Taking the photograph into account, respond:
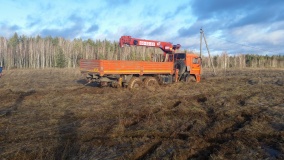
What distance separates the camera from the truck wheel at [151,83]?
16047mm

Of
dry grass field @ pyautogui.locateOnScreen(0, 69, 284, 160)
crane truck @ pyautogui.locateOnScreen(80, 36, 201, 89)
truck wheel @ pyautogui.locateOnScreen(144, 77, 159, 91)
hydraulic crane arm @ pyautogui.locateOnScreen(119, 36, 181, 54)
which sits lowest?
dry grass field @ pyautogui.locateOnScreen(0, 69, 284, 160)

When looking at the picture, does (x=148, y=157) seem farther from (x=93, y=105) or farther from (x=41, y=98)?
(x=41, y=98)

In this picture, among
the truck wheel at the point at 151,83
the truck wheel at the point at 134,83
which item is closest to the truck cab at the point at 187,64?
the truck wheel at the point at 151,83

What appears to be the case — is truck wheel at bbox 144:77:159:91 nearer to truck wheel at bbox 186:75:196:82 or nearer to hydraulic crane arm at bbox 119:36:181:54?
hydraulic crane arm at bbox 119:36:181:54

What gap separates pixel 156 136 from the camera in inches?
256

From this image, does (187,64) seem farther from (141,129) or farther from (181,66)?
(141,129)

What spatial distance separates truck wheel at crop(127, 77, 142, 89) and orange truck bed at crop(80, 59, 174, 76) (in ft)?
1.47

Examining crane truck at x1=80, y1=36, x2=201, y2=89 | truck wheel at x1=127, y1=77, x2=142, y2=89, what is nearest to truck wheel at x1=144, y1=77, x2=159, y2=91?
crane truck at x1=80, y1=36, x2=201, y2=89

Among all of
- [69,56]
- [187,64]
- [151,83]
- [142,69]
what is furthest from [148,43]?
[69,56]

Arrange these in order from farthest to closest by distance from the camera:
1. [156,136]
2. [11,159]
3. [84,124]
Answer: [84,124] < [156,136] < [11,159]

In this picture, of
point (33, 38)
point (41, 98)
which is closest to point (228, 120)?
point (41, 98)

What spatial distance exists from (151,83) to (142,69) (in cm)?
138

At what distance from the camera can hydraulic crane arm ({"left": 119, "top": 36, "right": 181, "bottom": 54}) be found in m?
16.5

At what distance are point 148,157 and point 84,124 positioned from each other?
307 centimetres
